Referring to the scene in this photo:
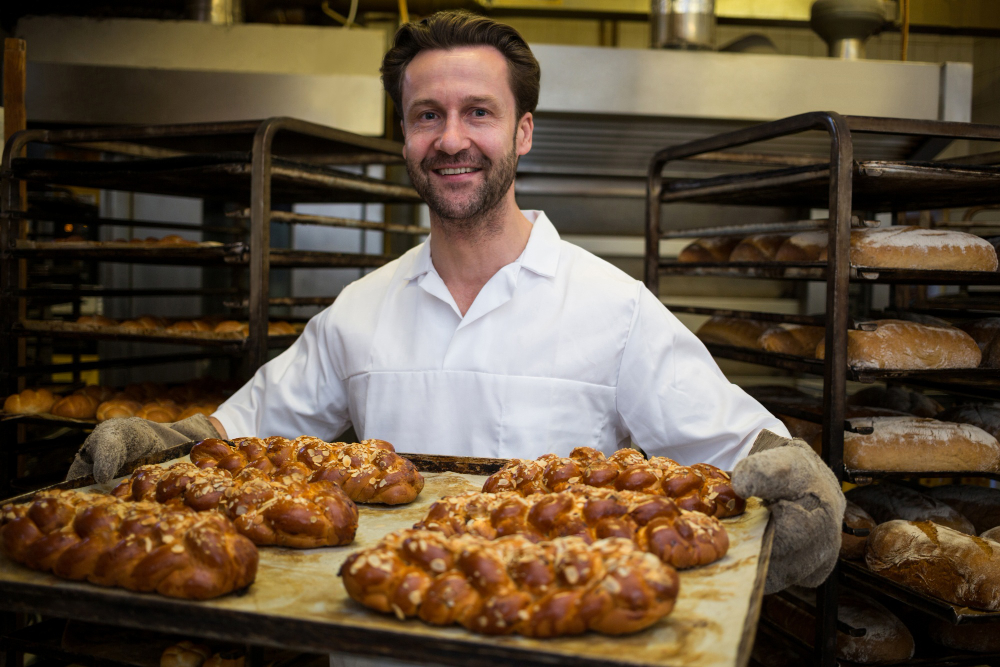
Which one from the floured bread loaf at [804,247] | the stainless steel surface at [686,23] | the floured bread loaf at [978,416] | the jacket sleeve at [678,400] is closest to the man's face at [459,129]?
the jacket sleeve at [678,400]

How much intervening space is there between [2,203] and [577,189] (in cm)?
Answer: 250

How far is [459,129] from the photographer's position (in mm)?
1974

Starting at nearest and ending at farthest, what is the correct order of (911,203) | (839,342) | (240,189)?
(839,342)
(911,203)
(240,189)

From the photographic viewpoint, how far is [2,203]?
2.91m

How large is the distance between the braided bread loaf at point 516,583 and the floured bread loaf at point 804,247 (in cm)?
211

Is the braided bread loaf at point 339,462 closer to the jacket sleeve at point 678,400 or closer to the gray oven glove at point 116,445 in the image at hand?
the gray oven glove at point 116,445

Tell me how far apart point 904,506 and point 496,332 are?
1.66 metres

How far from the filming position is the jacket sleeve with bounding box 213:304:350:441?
7.34 feet

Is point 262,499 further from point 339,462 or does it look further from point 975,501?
point 975,501

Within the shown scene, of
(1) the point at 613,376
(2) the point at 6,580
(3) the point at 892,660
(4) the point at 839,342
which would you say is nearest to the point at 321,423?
(1) the point at 613,376

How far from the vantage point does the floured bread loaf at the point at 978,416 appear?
9.18 feet

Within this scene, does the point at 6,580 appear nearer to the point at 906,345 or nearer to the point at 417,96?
the point at 417,96

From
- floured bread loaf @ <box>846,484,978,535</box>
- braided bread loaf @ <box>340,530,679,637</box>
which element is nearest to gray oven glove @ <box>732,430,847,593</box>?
braided bread loaf @ <box>340,530,679,637</box>

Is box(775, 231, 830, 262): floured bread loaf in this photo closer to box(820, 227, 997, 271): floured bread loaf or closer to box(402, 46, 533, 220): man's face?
box(820, 227, 997, 271): floured bread loaf
